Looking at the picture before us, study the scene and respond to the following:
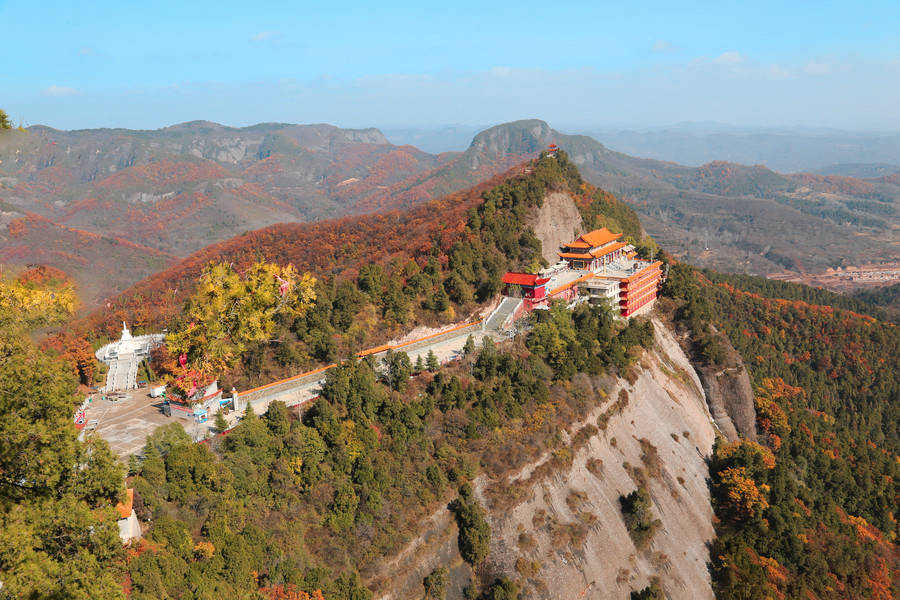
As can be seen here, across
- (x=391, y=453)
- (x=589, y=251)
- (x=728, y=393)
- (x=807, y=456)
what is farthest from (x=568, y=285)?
Answer: (x=807, y=456)

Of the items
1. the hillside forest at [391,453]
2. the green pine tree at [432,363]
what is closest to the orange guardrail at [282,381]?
the hillside forest at [391,453]

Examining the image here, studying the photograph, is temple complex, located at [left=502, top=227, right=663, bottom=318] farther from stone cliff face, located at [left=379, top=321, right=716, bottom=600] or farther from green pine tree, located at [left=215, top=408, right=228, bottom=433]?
green pine tree, located at [left=215, top=408, right=228, bottom=433]

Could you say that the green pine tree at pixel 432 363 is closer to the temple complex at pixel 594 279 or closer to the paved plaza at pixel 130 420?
the temple complex at pixel 594 279

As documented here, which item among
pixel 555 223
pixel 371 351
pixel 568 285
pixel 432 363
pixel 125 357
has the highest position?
pixel 555 223

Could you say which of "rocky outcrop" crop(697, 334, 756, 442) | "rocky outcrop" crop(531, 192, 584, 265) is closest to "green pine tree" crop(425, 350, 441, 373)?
"rocky outcrop" crop(531, 192, 584, 265)

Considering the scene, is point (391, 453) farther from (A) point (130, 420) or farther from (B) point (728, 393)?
(B) point (728, 393)

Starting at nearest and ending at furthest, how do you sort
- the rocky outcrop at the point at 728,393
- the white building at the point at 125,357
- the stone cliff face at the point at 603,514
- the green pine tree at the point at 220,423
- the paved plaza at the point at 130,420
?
the paved plaza at the point at 130,420
the green pine tree at the point at 220,423
the stone cliff face at the point at 603,514
the white building at the point at 125,357
the rocky outcrop at the point at 728,393

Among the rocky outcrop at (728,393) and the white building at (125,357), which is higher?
the white building at (125,357)
